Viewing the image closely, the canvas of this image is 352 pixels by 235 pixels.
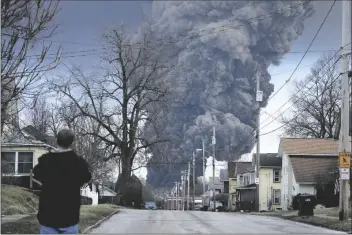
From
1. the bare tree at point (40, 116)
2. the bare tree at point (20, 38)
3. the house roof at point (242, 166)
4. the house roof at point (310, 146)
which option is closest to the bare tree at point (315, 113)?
the house roof at point (310, 146)

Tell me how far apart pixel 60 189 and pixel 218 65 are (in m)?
54.5

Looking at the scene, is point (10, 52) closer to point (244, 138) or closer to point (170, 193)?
point (244, 138)

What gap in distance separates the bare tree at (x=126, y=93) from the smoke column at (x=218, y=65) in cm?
117

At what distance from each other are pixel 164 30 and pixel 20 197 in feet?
78.7

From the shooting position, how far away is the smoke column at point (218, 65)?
1773 inches

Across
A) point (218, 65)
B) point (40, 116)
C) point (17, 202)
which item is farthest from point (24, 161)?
point (218, 65)

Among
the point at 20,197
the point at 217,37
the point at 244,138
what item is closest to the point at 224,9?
the point at 217,37

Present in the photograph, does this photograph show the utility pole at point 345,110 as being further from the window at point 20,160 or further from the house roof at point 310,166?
the house roof at point 310,166

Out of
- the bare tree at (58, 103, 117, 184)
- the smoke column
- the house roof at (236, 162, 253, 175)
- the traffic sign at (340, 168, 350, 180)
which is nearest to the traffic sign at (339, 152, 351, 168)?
the traffic sign at (340, 168, 350, 180)

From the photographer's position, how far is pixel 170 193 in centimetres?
12344

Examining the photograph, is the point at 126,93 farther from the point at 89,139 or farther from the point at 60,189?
the point at 60,189

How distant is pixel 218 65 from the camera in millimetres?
59125

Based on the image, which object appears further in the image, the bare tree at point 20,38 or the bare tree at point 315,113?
the bare tree at point 315,113

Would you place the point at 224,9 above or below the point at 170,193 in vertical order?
above
